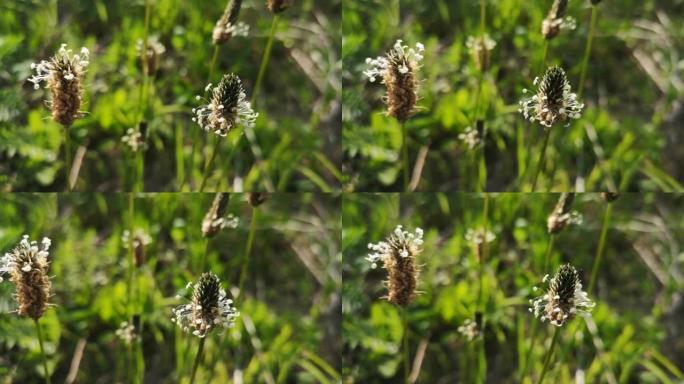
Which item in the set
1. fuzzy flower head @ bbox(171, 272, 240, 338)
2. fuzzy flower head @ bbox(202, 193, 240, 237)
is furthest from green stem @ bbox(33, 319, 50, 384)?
fuzzy flower head @ bbox(202, 193, 240, 237)

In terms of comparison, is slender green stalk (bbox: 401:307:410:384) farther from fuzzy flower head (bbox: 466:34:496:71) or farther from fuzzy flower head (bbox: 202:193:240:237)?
fuzzy flower head (bbox: 466:34:496:71)

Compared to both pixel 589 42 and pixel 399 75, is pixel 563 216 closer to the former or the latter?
pixel 589 42

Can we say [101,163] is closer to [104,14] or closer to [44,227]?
[44,227]

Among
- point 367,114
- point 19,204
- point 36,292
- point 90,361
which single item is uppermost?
point 367,114

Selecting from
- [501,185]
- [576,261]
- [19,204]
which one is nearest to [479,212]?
[501,185]

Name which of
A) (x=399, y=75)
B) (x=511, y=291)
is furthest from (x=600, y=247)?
(x=399, y=75)

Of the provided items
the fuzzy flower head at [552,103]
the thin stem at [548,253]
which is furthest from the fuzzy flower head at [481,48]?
the thin stem at [548,253]

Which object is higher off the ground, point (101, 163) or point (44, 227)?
point (101, 163)
